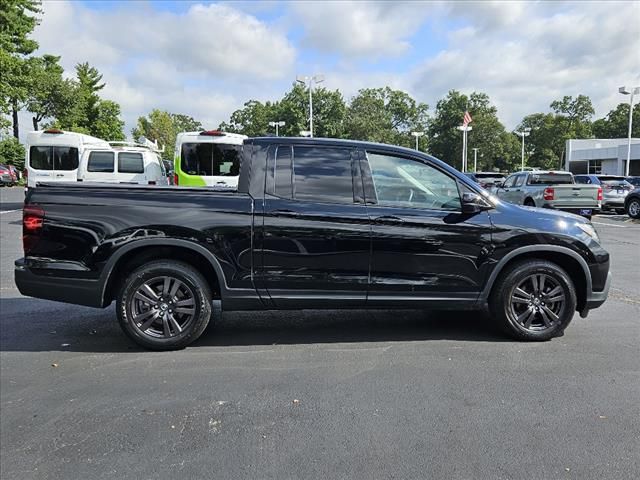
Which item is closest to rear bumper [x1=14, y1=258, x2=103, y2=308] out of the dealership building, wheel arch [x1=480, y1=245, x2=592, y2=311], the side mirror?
the side mirror

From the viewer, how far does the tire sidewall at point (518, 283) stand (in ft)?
15.4

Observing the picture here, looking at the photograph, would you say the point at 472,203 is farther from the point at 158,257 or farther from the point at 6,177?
the point at 6,177

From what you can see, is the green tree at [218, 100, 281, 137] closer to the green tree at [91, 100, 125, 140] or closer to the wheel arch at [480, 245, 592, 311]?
the green tree at [91, 100, 125, 140]

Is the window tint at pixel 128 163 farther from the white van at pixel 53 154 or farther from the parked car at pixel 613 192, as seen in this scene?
the parked car at pixel 613 192

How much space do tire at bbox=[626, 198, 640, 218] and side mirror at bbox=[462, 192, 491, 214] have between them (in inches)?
671

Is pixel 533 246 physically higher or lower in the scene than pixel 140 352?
higher

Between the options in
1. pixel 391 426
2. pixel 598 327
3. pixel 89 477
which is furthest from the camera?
pixel 598 327

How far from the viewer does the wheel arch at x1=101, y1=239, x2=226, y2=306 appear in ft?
14.5

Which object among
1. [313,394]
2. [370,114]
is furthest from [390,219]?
[370,114]

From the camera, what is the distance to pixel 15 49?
128ft

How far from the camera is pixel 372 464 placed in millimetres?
2877

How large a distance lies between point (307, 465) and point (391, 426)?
660 mm

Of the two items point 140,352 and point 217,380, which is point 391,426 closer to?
point 217,380

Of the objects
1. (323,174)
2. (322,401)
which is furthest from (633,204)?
(322,401)
